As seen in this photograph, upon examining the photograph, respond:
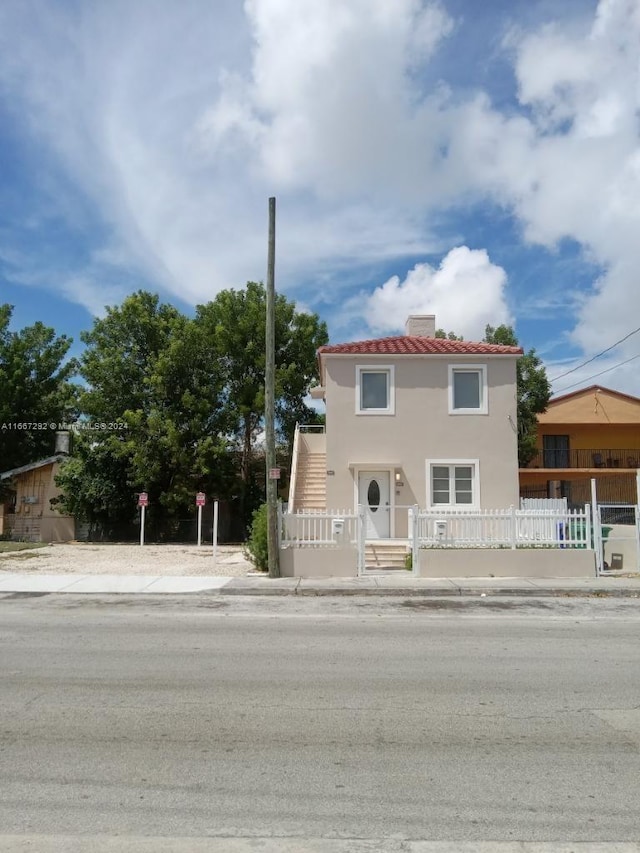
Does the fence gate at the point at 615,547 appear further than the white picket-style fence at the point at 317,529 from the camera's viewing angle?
Yes

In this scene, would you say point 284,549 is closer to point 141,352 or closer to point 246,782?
point 246,782

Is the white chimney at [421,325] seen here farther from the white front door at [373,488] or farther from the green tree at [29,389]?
the green tree at [29,389]

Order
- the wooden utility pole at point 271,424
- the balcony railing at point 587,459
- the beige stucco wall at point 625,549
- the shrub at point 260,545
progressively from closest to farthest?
the wooden utility pole at point 271,424 → the shrub at point 260,545 → the beige stucco wall at point 625,549 → the balcony railing at point 587,459

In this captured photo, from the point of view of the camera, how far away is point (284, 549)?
15.4 metres

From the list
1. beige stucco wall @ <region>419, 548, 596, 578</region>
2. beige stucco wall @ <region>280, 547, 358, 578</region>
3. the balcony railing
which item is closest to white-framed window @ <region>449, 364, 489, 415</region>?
beige stucco wall @ <region>419, 548, 596, 578</region>

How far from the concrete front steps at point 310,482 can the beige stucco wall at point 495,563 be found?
6.07 metres

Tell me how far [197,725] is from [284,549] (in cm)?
999

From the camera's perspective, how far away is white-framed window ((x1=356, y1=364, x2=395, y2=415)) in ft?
68.5

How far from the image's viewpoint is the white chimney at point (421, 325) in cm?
2383

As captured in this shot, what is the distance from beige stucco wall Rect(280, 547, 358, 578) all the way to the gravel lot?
1.33 m

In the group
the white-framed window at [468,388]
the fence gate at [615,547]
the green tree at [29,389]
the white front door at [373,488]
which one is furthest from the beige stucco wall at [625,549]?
the green tree at [29,389]

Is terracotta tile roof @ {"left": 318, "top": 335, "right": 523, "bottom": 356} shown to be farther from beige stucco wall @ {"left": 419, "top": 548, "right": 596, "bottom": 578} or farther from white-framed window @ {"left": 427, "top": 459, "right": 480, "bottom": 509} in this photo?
beige stucco wall @ {"left": 419, "top": 548, "right": 596, "bottom": 578}

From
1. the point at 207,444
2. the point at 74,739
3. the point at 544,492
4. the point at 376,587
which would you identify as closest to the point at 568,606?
the point at 376,587

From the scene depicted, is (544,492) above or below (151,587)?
above
